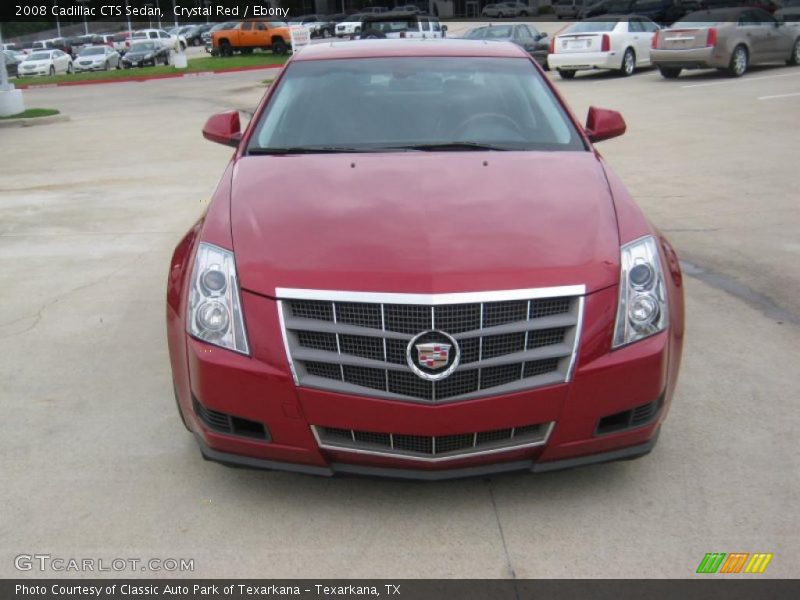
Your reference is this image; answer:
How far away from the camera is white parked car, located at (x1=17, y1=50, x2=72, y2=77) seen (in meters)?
43.5

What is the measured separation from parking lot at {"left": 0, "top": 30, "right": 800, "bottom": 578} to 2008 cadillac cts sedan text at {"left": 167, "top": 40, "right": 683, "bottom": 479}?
0.25 meters

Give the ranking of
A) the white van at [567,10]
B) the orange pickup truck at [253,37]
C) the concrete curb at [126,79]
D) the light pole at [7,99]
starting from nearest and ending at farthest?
the light pole at [7,99], the concrete curb at [126,79], the orange pickup truck at [253,37], the white van at [567,10]

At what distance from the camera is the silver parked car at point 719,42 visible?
2005 centimetres

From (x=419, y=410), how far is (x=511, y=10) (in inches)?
2571

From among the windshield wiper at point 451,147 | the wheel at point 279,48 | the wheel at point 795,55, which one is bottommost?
the wheel at point 279,48

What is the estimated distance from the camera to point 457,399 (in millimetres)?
3131

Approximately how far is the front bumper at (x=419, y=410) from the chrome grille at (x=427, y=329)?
0.04m

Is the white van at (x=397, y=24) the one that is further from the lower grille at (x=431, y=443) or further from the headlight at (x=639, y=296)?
the lower grille at (x=431, y=443)

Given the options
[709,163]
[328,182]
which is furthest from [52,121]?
[328,182]

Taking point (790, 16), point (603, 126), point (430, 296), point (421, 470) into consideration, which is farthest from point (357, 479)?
point (790, 16)

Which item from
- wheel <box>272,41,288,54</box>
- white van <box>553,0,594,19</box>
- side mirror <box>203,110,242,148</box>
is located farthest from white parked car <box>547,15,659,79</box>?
white van <box>553,0,594,19</box>

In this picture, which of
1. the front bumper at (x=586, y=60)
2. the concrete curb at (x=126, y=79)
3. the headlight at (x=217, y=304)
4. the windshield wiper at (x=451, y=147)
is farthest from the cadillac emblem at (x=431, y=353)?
the concrete curb at (x=126, y=79)
